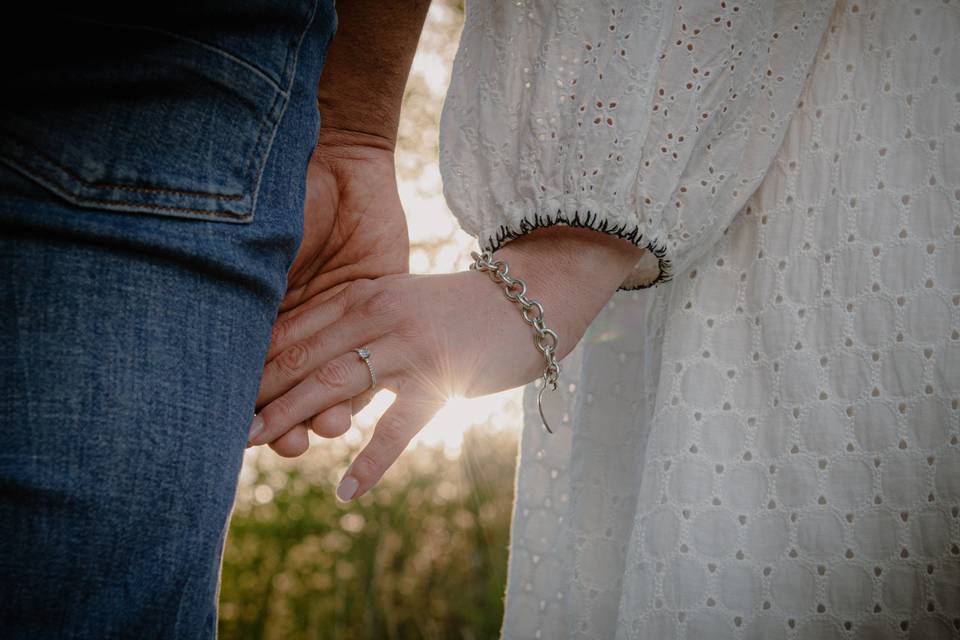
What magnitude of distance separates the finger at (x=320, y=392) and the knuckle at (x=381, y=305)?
0.18ft

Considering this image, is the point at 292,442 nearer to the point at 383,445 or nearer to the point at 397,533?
the point at 383,445

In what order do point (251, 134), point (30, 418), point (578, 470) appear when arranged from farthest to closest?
1. point (578, 470)
2. point (251, 134)
3. point (30, 418)

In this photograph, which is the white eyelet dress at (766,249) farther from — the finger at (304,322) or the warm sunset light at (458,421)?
the warm sunset light at (458,421)

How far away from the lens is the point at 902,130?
1153 mm

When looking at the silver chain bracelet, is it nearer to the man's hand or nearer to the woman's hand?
the woman's hand

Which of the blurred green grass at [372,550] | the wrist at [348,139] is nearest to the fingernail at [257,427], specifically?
the wrist at [348,139]

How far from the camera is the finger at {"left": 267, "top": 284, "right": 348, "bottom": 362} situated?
1.09 metres

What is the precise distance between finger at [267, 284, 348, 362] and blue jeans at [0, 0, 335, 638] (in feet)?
0.97

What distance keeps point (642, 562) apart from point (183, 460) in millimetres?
780

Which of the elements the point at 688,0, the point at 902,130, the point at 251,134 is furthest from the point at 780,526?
the point at 251,134

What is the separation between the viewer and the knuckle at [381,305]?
1080 mm

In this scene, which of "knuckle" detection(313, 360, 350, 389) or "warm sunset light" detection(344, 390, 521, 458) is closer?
"knuckle" detection(313, 360, 350, 389)

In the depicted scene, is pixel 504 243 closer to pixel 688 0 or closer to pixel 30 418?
pixel 688 0

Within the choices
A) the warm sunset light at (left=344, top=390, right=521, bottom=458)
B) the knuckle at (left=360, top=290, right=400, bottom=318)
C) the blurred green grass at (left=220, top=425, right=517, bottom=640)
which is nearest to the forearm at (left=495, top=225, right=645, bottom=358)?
the knuckle at (left=360, top=290, right=400, bottom=318)
